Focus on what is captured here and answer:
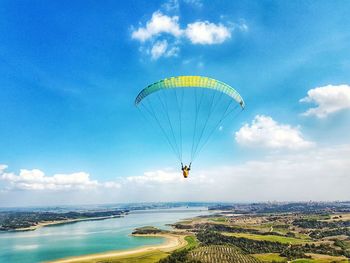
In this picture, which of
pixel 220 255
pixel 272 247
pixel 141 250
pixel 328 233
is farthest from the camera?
pixel 328 233

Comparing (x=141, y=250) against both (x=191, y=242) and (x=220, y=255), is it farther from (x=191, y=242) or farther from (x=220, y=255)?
(x=220, y=255)

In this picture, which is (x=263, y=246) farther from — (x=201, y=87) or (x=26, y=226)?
(x=26, y=226)

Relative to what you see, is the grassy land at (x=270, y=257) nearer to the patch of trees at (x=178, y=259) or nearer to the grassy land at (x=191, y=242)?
the patch of trees at (x=178, y=259)

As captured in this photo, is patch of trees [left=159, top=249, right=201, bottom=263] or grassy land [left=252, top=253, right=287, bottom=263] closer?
patch of trees [left=159, top=249, right=201, bottom=263]

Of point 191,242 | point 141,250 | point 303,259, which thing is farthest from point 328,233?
point 141,250

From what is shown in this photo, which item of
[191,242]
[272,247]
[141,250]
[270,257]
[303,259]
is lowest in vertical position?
[303,259]

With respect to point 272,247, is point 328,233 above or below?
above

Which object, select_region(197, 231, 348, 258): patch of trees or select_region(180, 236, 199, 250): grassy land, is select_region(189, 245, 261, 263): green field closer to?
select_region(197, 231, 348, 258): patch of trees

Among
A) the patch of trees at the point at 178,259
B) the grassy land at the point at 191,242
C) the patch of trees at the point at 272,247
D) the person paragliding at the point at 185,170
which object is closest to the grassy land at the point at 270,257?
the patch of trees at the point at 272,247

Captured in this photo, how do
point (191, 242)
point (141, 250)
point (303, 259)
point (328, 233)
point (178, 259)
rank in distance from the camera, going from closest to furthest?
point (178, 259)
point (303, 259)
point (141, 250)
point (191, 242)
point (328, 233)

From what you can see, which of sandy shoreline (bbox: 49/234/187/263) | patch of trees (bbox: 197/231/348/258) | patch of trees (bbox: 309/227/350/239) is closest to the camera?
sandy shoreline (bbox: 49/234/187/263)

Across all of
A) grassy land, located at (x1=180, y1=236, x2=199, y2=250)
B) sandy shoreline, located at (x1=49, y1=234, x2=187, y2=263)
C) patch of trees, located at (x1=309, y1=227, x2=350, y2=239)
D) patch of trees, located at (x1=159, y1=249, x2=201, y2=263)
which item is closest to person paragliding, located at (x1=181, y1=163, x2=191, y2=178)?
patch of trees, located at (x1=159, y1=249, x2=201, y2=263)
